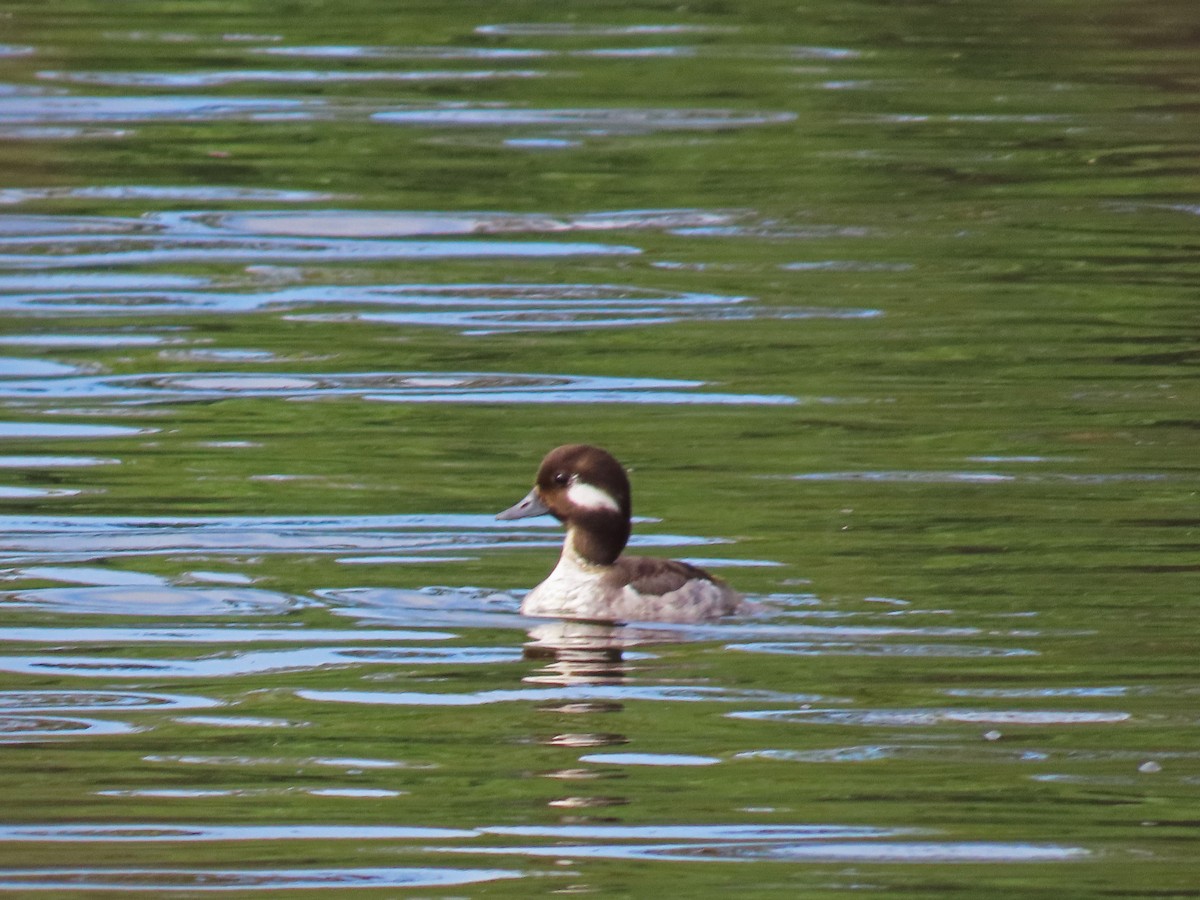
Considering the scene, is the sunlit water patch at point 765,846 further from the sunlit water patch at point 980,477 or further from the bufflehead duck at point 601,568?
the sunlit water patch at point 980,477

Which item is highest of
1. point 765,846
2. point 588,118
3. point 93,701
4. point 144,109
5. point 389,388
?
point 144,109

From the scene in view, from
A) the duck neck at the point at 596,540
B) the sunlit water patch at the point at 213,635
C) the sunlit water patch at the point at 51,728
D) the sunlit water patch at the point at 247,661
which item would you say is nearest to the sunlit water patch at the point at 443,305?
the duck neck at the point at 596,540

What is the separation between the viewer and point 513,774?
25.0ft

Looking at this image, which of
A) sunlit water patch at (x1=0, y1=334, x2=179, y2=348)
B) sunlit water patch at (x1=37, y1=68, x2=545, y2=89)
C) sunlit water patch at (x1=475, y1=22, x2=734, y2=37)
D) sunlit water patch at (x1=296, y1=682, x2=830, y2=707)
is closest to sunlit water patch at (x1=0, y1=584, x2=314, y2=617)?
sunlit water patch at (x1=296, y1=682, x2=830, y2=707)

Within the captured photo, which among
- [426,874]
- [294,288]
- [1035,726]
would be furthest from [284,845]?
[294,288]

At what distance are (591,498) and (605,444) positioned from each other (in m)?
2.11

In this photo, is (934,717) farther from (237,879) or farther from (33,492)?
(33,492)

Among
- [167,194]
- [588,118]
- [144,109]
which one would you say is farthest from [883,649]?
[144,109]

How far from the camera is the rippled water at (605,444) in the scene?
7.30 m

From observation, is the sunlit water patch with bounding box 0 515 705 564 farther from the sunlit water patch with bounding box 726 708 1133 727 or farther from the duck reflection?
the sunlit water patch with bounding box 726 708 1133 727

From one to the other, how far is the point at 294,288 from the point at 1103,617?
6.93m

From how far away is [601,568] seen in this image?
31.4 feet

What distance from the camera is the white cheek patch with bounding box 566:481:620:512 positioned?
9.62m

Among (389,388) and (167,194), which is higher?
(167,194)
